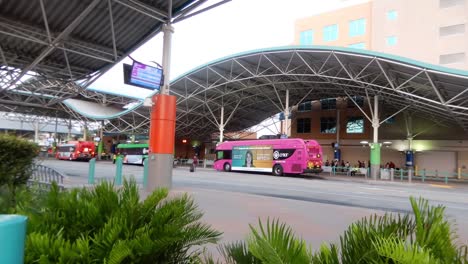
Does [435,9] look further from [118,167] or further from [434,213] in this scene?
[434,213]

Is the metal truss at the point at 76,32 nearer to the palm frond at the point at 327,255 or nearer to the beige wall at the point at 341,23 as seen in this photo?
the palm frond at the point at 327,255

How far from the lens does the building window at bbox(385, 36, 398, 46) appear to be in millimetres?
44888

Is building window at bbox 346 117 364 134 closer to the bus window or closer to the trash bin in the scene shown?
the bus window

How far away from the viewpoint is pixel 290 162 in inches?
1330

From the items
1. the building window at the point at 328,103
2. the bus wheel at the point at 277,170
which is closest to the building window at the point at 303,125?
the building window at the point at 328,103

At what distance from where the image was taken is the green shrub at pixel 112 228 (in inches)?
93.6

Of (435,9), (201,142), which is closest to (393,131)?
(435,9)

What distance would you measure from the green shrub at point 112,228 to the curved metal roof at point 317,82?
26971 mm

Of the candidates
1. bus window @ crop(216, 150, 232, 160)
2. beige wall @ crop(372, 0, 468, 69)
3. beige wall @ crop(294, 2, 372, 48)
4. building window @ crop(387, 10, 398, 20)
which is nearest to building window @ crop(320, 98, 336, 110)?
beige wall @ crop(294, 2, 372, 48)

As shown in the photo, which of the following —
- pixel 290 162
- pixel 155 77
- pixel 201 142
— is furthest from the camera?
pixel 201 142

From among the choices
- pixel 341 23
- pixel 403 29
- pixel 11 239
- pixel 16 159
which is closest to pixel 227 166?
pixel 341 23

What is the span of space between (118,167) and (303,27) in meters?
43.0

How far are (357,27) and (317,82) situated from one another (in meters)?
15.9

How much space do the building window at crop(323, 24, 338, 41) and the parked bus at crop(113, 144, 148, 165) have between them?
1076 inches
